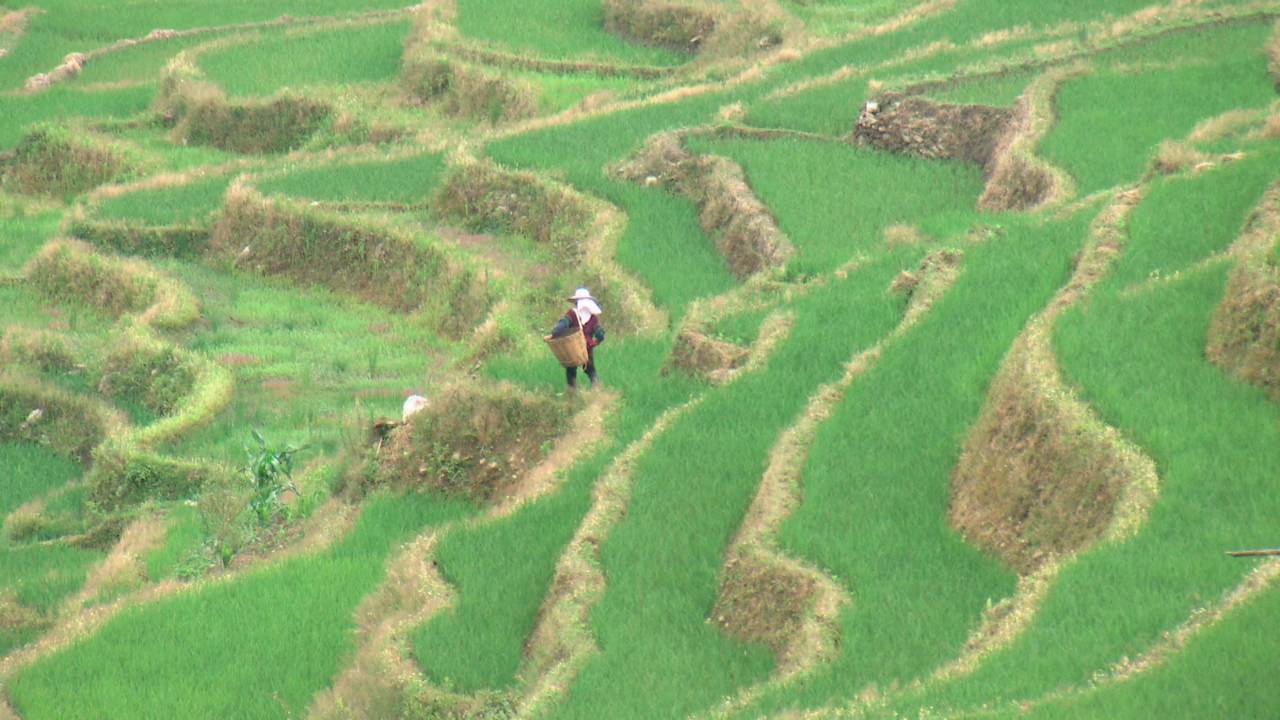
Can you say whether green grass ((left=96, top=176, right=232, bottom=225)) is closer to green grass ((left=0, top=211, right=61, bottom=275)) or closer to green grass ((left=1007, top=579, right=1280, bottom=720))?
green grass ((left=0, top=211, right=61, bottom=275))

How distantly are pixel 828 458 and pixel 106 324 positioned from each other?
37.3 ft

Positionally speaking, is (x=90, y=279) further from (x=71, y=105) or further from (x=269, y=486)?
(x=269, y=486)

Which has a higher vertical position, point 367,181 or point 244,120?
point 367,181

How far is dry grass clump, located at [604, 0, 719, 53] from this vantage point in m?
28.7

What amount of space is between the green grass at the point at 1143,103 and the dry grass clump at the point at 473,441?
16.8 ft

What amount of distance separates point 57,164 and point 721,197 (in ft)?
34.3

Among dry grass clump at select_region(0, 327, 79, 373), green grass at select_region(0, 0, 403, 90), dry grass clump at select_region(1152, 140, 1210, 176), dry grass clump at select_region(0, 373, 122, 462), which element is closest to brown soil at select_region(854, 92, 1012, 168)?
dry grass clump at select_region(1152, 140, 1210, 176)

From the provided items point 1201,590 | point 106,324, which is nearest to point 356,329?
point 106,324

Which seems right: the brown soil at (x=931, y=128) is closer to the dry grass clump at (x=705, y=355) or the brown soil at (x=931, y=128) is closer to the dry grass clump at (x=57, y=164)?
the dry grass clump at (x=705, y=355)

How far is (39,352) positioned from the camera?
19.4m

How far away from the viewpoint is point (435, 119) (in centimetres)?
2627

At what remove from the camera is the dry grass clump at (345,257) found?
1980cm

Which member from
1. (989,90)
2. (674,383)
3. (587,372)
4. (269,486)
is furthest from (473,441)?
(989,90)

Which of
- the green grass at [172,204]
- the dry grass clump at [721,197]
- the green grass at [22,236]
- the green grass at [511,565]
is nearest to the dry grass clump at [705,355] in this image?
the green grass at [511,565]
